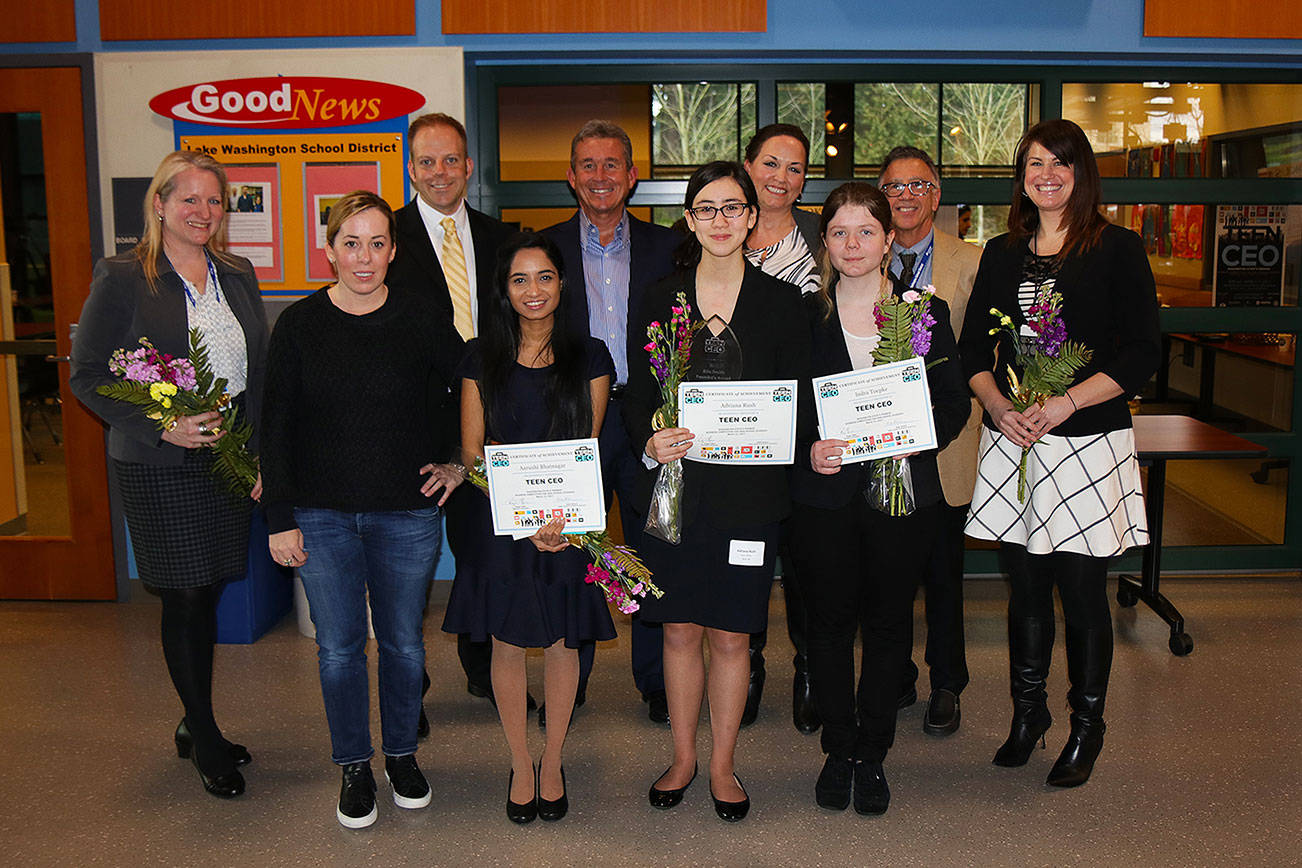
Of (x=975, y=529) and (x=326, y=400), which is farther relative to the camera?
(x=975, y=529)

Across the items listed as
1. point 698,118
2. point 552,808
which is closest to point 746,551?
point 552,808

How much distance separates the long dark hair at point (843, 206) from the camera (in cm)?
276

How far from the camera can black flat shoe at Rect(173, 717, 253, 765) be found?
11.0 feet

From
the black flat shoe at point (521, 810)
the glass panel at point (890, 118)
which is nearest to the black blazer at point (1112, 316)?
the black flat shoe at point (521, 810)

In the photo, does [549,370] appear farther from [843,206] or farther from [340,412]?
[843,206]

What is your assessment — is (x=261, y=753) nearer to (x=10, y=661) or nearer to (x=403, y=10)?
(x=10, y=661)

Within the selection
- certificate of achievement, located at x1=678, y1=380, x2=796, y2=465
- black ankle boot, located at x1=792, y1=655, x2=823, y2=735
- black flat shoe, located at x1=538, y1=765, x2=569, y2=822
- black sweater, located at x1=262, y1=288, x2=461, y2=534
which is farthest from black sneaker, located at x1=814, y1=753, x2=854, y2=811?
black sweater, located at x1=262, y1=288, x2=461, y2=534

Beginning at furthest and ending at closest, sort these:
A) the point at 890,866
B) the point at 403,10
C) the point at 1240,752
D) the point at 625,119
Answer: the point at 625,119
the point at 403,10
the point at 1240,752
the point at 890,866

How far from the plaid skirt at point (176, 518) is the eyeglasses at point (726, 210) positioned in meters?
1.61

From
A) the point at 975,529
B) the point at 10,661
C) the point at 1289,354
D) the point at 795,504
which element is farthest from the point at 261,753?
the point at 1289,354

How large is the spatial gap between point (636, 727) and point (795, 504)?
1193 mm

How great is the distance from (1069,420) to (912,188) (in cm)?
95

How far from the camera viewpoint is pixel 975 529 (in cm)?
319

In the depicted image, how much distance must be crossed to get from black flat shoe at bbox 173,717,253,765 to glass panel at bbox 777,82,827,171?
352cm
